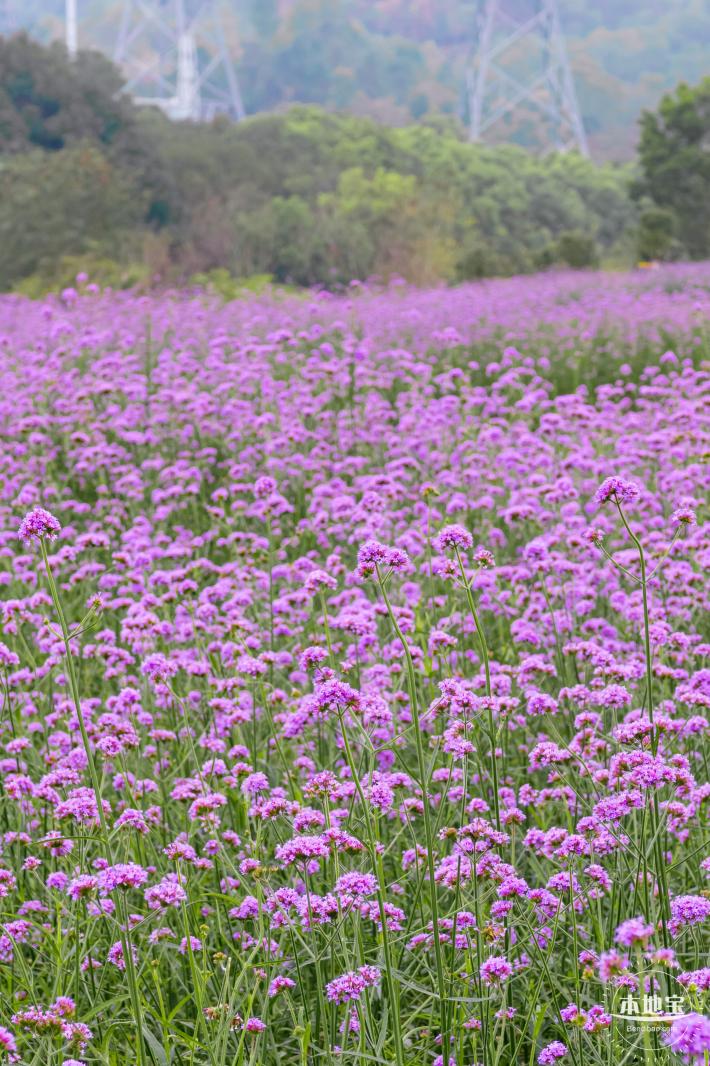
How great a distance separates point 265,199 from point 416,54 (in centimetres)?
7603

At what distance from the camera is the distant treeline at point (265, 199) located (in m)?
21.9

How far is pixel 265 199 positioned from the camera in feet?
98.4

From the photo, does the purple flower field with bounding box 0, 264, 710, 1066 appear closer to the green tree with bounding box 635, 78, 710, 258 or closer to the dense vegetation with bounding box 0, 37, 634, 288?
the dense vegetation with bounding box 0, 37, 634, 288

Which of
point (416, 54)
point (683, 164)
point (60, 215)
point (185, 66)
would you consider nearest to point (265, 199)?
point (60, 215)

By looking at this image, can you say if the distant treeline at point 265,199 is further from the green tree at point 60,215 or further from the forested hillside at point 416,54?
the forested hillside at point 416,54

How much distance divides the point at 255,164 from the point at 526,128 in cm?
5547

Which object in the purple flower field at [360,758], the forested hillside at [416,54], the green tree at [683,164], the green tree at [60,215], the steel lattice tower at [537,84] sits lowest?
the purple flower field at [360,758]

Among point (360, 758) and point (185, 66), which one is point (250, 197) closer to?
point (360, 758)

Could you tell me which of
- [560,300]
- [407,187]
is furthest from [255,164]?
[560,300]

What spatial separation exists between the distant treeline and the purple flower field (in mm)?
11640

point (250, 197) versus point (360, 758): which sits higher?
point (250, 197)

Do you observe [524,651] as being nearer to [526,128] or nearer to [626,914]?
[626,914]

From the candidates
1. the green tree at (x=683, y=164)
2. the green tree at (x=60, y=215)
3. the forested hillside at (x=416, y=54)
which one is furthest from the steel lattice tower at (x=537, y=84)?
the green tree at (x=60, y=215)

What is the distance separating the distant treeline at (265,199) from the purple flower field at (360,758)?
11.6m
